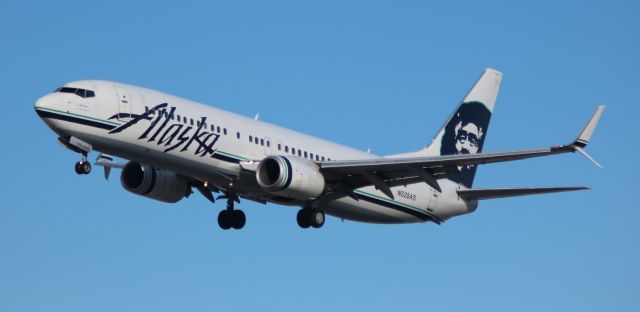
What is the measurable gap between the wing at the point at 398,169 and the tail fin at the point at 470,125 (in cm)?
746

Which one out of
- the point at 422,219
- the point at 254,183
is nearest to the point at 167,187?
the point at 254,183

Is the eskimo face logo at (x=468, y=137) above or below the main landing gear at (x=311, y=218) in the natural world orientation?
above

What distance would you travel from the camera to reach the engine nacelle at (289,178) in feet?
158

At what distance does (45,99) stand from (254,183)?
890 centimetres

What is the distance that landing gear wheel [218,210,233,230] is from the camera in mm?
54031

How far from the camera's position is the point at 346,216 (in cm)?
5338

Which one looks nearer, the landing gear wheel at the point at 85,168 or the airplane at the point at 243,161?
the landing gear wheel at the point at 85,168

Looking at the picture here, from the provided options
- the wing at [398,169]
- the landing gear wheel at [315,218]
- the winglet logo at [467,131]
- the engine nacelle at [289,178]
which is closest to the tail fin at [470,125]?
the winglet logo at [467,131]

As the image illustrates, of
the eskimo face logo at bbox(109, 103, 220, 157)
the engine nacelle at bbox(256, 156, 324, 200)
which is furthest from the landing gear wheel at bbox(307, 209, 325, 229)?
the eskimo face logo at bbox(109, 103, 220, 157)

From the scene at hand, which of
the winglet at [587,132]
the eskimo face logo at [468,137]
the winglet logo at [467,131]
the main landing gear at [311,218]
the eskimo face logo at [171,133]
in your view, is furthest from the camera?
the eskimo face logo at [468,137]

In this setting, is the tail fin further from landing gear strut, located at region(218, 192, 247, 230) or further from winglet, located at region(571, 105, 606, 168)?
winglet, located at region(571, 105, 606, 168)

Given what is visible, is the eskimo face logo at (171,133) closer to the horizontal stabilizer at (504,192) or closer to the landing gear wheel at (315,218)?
the landing gear wheel at (315,218)

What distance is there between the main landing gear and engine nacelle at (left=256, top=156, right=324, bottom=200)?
7.29 ft

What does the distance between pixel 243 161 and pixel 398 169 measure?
242 inches
